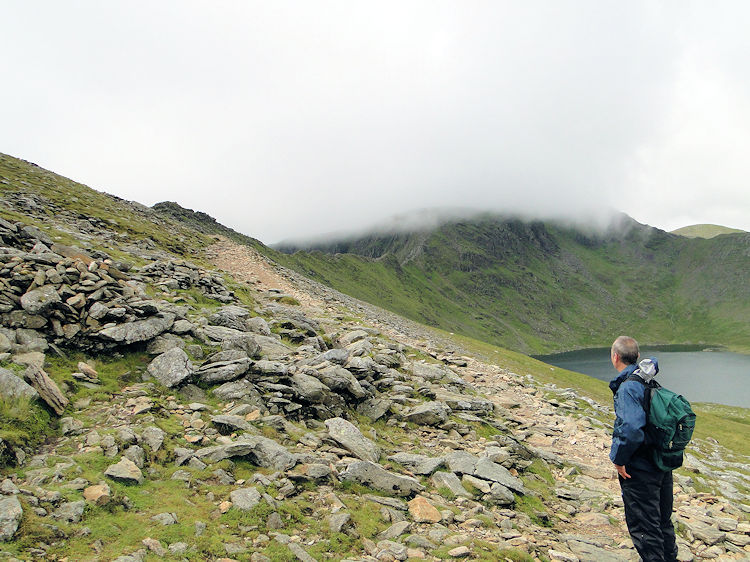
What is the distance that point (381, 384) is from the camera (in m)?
19.5

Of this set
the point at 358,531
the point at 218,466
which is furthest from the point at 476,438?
the point at 218,466

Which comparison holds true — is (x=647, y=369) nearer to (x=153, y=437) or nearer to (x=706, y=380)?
(x=153, y=437)

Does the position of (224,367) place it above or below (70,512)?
above

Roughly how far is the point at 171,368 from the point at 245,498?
22.7ft

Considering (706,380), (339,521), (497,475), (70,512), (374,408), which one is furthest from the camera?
(706,380)

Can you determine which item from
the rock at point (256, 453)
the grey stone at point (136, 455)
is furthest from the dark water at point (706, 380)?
the grey stone at point (136, 455)

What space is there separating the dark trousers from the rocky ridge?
2.55 metres

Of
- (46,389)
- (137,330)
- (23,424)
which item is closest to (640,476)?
(23,424)

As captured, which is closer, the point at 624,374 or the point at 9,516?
the point at 9,516

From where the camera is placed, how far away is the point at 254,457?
36.3 feet

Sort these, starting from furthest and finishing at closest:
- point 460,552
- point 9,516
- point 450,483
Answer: point 450,483 < point 460,552 < point 9,516

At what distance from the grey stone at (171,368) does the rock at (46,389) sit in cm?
290

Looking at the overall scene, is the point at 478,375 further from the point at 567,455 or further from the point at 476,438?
the point at 476,438

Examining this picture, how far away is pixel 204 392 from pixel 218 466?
13.9 feet
